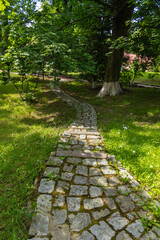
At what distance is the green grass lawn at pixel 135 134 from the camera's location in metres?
3.04

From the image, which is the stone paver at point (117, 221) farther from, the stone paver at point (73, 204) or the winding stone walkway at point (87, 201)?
the stone paver at point (73, 204)

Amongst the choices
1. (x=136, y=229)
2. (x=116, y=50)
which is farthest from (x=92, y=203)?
(x=116, y=50)

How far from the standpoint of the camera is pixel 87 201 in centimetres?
230

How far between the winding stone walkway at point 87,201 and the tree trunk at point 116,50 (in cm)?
669

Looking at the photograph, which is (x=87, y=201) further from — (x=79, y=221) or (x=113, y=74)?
(x=113, y=74)

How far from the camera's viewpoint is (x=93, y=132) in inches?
193

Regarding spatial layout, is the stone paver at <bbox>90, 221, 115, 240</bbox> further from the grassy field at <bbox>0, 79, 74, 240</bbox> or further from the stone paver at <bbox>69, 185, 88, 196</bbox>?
the grassy field at <bbox>0, 79, 74, 240</bbox>

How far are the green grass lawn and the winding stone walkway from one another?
0.28 m

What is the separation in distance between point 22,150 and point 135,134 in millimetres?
3474

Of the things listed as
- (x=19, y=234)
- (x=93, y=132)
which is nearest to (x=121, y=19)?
(x=93, y=132)

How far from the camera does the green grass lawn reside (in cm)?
304

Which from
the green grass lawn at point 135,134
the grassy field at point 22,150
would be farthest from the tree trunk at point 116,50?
the grassy field at point 22,150

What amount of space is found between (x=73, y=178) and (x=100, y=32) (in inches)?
465

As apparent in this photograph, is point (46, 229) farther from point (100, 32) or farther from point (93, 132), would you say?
point (100, 32)
